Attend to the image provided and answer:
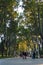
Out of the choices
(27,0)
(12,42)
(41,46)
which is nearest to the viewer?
(27,0)

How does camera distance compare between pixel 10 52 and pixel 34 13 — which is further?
pixel 10 52

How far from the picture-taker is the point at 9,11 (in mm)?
60219

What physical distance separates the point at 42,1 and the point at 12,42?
47.0 feet

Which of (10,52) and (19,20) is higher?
(19,20)

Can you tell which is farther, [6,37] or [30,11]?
[6,37]

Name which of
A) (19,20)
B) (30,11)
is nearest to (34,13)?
(30,11)

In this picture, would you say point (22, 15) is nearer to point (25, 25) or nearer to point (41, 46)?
point (25, 25)

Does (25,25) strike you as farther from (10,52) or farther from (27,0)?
(10,52)

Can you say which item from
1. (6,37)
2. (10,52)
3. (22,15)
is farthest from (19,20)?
(10,52)

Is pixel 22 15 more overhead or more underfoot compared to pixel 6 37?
more overhead

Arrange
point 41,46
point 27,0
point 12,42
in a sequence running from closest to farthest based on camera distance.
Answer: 1. point 27,0
2. point 41,46
3. point 12,42

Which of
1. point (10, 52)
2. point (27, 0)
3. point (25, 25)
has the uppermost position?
point (27, 0)

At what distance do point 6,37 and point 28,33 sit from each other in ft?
25.4

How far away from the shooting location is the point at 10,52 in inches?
2714
